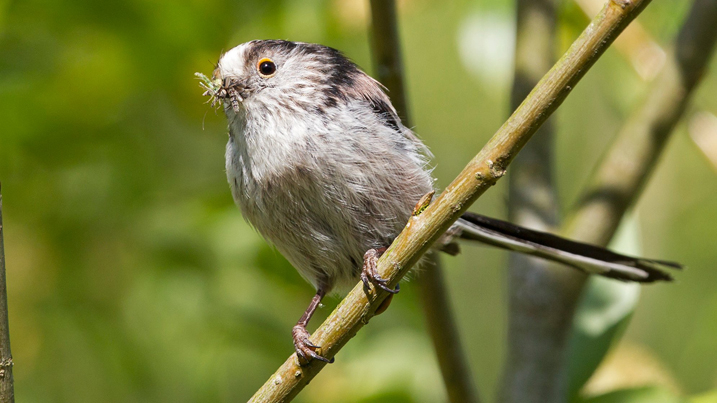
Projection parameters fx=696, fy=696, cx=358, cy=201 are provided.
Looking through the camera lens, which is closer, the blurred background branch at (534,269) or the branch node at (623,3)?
the branch node at (623,3)

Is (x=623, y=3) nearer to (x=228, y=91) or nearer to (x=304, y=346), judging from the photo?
(x=304, y=346)

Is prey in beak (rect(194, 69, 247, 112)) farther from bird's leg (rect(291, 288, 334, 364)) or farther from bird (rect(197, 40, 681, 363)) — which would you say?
bird's leg (rect(291, 288, 334, 364))

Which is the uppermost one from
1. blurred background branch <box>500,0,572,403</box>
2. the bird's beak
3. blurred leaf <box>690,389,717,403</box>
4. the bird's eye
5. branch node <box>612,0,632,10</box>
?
branch node <box>612,0,632,10</box>

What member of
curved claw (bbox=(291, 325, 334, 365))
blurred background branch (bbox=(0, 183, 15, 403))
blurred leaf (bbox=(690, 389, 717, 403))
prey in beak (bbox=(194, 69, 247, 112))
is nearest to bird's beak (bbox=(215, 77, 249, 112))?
prey in beak (bbox=(194, 69, 247, 112))

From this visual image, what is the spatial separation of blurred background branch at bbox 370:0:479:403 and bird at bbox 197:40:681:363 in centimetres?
8

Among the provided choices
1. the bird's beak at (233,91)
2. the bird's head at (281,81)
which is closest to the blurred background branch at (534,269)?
the bird's head at (281,81)

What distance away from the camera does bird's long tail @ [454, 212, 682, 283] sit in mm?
2357

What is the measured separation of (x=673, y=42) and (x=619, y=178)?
1.73ft

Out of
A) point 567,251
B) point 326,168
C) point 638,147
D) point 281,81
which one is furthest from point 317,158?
point 638,147

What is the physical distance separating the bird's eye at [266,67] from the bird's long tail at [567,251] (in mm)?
832

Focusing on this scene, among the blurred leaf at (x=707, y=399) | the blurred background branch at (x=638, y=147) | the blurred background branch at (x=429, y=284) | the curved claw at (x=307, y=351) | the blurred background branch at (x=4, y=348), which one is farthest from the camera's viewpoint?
the blurred background branch at (x=638, y=147)

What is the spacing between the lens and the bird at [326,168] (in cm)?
217

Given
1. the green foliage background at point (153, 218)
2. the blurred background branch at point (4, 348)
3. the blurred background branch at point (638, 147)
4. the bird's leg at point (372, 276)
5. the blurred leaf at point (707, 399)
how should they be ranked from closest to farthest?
1. the blurred background branch at point (4, 348)
2. the bird's leg at point (372, 276)
3. the blurred leaf at point (707, 399)
4. the blurred background branch at point (638, 147)
5. the green foliage background at point (153, 218)

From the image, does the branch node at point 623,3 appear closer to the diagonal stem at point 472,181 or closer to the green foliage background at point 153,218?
the diagonal stem at point 472,181
